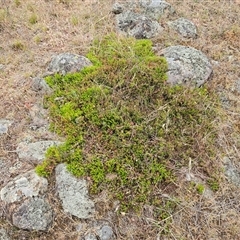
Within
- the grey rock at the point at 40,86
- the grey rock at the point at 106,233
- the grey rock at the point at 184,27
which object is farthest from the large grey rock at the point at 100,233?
the grey rock at the point at 184,27

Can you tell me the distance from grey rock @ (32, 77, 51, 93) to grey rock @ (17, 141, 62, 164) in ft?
2.49

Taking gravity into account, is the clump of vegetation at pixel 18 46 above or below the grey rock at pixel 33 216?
above

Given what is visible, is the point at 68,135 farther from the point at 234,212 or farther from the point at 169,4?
the point at 169,4

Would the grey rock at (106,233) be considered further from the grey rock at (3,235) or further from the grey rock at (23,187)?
the grey rock at (3,235)

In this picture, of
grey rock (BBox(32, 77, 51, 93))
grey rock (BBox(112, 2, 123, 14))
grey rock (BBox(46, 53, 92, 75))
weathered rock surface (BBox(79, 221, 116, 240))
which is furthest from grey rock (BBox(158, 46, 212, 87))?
weathered rock surface (BBox(79, 221, 116, 240))

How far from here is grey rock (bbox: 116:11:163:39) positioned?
500 cm

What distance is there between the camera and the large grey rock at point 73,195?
3252mm

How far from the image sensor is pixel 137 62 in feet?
13.9

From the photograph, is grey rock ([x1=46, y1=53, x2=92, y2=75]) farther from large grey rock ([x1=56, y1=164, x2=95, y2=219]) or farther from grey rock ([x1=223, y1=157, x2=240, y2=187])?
grey rock ([x1=223, y1=157, x2=240, y2=187])

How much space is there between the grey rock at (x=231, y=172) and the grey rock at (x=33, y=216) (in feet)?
5.94

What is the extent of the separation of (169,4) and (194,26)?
2.16 ft

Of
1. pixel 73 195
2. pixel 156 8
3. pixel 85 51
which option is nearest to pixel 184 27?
pixel 156 8

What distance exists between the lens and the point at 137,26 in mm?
5070

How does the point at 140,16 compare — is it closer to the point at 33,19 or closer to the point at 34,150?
the point at 33,19
